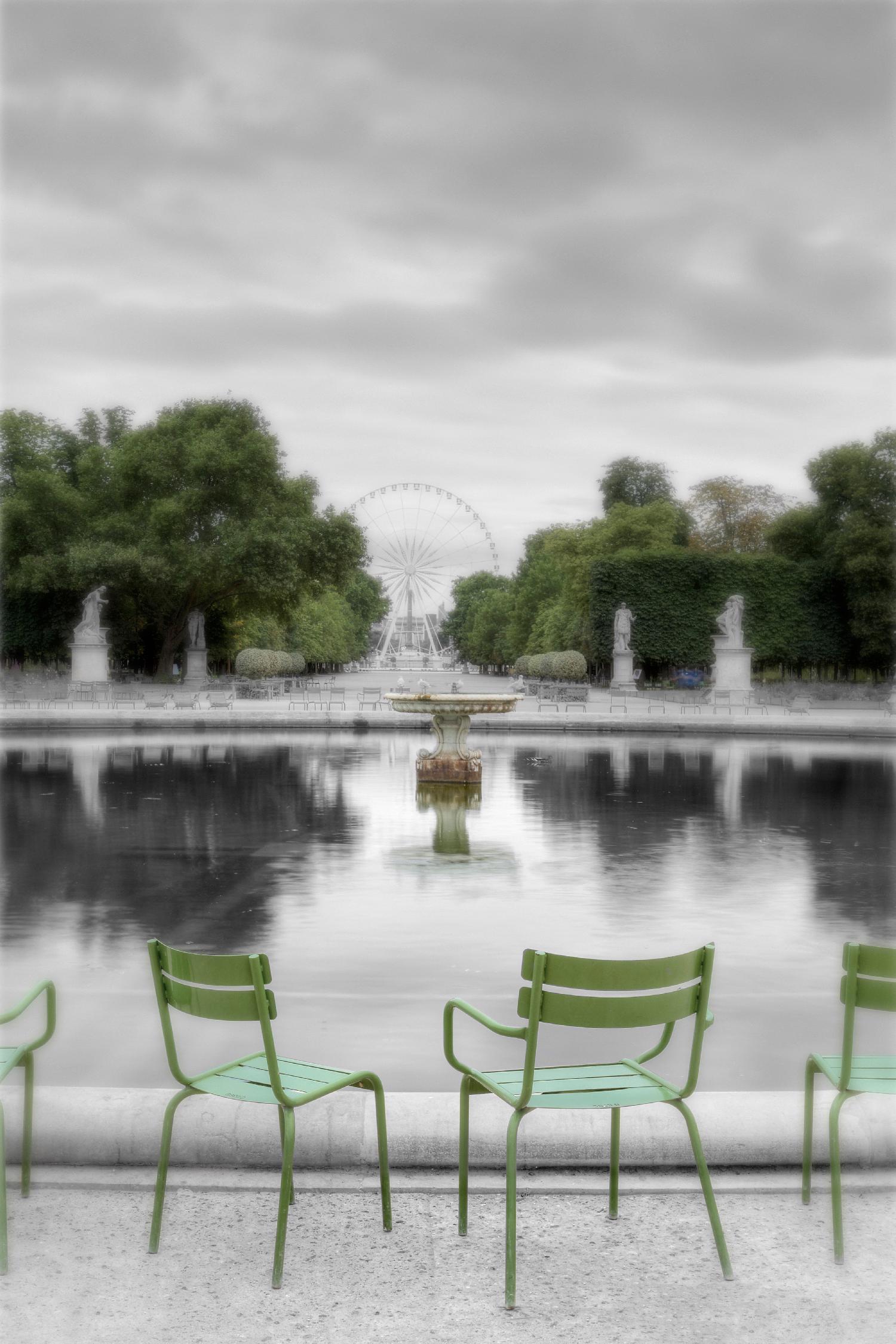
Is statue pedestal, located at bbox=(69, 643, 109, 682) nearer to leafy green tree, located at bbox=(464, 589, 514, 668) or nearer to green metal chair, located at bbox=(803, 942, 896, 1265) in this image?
green metal chair, located at bbox=(803, 942, 896, 1265)

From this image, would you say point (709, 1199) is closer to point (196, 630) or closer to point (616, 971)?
point (616, 971)

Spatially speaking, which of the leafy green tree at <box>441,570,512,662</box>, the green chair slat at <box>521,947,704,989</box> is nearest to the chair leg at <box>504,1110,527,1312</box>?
the green chair slat at <box>521,947,704,989</box>

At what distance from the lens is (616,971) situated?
3.71 metres

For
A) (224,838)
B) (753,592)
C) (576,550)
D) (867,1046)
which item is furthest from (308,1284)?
(576,550)

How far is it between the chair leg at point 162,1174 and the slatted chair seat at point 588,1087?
2.80ft

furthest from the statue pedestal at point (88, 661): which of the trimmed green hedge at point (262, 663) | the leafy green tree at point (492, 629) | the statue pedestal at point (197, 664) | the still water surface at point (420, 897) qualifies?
the leafy green tree at point (492, 629)

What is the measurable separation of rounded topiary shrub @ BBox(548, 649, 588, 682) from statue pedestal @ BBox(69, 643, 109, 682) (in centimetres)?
2155

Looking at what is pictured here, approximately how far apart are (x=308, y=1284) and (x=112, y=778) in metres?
16.3

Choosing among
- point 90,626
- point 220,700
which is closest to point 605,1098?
point 220,700

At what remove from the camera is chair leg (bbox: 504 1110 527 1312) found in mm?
3312

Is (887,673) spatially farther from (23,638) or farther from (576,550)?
(23,638)

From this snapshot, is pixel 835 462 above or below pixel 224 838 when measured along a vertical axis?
above

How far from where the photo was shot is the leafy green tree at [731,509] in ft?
237

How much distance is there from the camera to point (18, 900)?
9.98 meters
